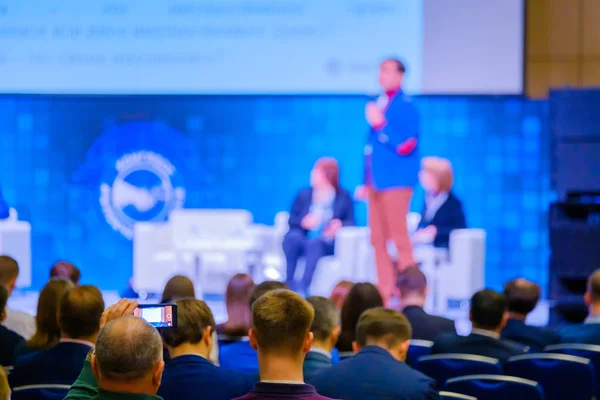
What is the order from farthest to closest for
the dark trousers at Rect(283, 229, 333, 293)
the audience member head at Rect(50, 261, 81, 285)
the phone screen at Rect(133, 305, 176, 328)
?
the dark trousers at Rect(283, 229, 333, 293) → the audience member head at Rect(50, 261, 81, 285) → the phone screen at Rect(133, 305, 176, 328)

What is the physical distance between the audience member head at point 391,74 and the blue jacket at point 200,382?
16.4ft

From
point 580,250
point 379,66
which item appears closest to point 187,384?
point 580,250

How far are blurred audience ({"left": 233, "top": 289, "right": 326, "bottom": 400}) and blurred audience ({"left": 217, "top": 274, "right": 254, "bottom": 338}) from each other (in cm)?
158

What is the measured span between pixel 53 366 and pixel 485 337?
169cm

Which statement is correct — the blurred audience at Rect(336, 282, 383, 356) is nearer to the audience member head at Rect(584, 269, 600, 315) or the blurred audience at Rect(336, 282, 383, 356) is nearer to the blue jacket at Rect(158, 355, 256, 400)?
the audience member head at Rect(584, 269, 600, 315)

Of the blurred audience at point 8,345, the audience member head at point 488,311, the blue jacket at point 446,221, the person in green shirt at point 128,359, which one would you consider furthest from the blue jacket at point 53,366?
the blue jacket at point 446,221

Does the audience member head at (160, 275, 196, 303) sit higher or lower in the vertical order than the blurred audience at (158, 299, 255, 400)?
higher

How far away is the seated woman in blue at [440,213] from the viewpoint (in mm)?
7477

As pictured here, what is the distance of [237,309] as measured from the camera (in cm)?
385

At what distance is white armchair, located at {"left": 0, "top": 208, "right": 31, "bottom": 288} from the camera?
795 centimetres

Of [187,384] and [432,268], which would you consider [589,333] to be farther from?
[432,268]

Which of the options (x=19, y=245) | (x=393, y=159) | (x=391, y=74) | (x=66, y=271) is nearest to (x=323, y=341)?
(x=66, y=271)

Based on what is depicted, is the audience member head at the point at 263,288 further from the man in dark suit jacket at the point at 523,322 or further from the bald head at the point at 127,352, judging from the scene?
the bald head at the point at 127,352

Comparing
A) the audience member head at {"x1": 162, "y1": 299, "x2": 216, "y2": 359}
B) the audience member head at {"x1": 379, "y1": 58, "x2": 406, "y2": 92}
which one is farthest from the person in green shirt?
the audience member head at {"x1": 379, "y1": 58, "x2": 406, "y2": 92}
